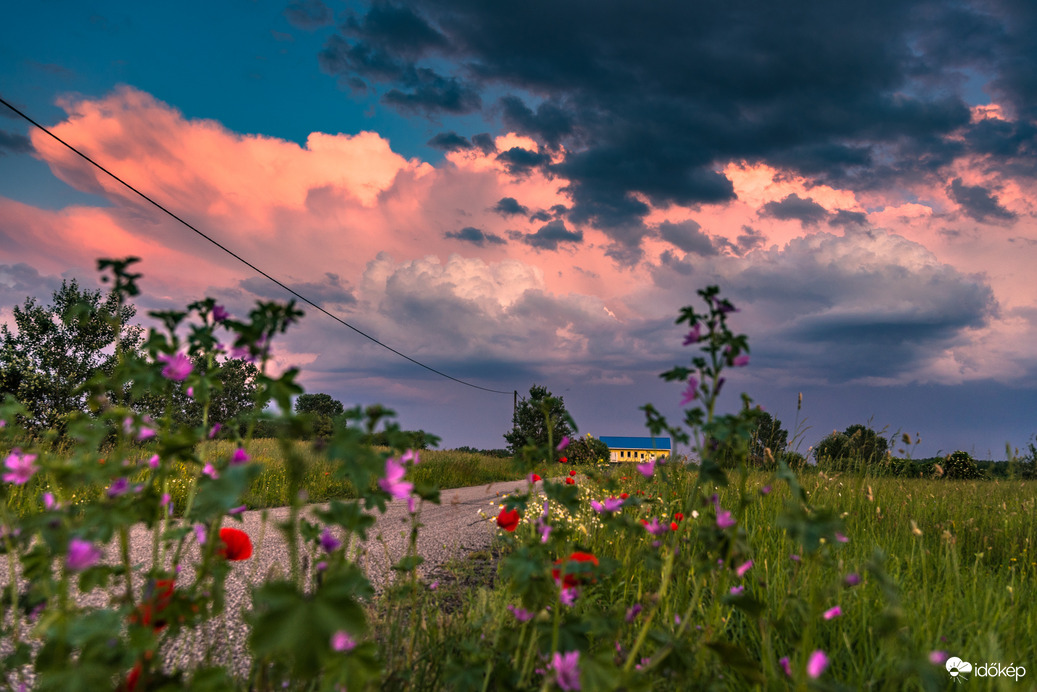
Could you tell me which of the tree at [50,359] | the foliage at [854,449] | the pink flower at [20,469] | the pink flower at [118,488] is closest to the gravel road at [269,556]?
the pink flower at [118,488]

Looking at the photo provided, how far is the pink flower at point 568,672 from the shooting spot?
1.31 meters

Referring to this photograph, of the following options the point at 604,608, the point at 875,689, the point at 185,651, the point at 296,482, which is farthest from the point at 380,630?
the point at 875,689

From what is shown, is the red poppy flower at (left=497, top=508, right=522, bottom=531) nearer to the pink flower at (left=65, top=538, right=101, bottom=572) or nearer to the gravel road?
the gravel road

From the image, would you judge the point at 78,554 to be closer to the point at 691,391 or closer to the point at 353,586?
the point at 353,586

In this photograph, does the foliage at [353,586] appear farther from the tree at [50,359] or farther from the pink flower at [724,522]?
the tree at [50,359]

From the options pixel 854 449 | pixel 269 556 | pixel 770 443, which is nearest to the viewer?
pixel 269 556

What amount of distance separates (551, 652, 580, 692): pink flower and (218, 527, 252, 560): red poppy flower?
933mm

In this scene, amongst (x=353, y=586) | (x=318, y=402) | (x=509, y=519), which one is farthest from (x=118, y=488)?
(x=318, y=402)

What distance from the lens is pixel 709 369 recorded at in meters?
1.52

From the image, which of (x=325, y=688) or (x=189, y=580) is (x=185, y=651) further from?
(x=325, y=688)

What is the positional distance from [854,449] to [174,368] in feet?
17.8

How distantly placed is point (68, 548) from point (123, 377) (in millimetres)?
499

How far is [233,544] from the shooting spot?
1577mm

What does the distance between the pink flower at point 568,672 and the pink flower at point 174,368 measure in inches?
49.1
